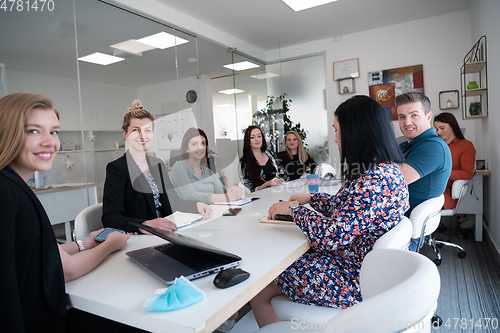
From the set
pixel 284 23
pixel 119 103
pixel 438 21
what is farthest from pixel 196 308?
pixel 438 21

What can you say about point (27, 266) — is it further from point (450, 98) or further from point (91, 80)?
point (450, 98)

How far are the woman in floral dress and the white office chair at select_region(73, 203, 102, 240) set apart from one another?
3.34 ft

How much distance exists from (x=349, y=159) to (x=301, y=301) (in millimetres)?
613

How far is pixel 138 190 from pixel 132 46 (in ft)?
7.93

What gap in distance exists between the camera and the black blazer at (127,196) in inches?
68.1

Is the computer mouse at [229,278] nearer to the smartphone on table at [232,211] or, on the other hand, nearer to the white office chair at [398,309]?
the white office chair at [398,309]

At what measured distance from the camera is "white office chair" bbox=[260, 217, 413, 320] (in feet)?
3.81

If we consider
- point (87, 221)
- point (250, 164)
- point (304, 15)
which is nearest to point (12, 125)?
point (87, 221)

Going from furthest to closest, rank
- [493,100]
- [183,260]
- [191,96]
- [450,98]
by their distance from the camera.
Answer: [450,98]
[191,96]
[493,100]
[183,260]

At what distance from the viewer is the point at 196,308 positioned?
29.5 inches

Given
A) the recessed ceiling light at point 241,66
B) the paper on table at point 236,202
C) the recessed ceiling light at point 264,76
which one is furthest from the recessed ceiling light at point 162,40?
the paper on table at point 236,202

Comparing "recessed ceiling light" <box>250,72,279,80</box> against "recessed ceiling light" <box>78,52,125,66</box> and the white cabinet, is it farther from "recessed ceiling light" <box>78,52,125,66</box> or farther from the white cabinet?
the white cabinet

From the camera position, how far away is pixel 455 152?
3.72 m

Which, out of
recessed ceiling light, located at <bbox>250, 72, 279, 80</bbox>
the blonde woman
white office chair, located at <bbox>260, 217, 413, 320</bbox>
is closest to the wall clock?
recessed ceiling light, located at <bbox>250, 72, 279, 80</bbox>
